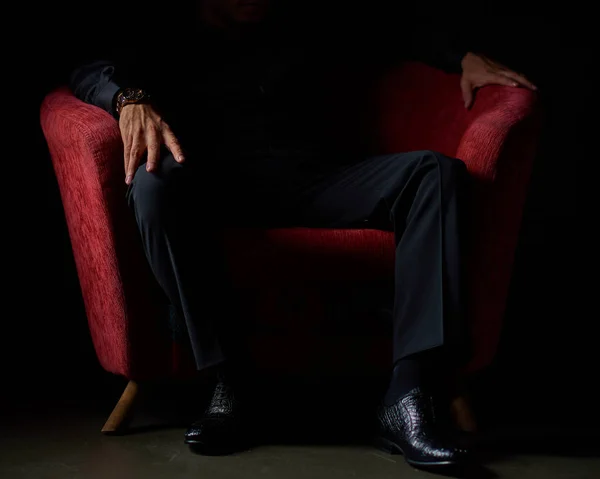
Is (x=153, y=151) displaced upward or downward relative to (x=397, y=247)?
upward

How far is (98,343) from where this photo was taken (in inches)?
84.5

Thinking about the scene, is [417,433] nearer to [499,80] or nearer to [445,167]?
[445,167]

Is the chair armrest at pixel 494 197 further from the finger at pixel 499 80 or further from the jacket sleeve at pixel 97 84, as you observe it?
the jacket sleeve at pixel 97 84

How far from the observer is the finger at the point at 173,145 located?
6.33 feet

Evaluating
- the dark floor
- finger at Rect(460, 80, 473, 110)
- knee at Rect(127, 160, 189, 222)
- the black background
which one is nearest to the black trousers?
knee at Rect(127, 160, 189, 222)

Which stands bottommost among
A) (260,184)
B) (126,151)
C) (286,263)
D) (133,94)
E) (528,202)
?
(528,202)

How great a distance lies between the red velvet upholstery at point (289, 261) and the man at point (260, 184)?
0.25 feet

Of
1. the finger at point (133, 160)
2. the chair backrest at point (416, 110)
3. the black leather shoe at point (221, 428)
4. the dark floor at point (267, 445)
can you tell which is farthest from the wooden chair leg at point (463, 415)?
the finger at point (133, 160)

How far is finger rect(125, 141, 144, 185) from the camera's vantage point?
6.27ft

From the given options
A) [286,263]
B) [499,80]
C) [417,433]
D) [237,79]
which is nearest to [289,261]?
[286,263]

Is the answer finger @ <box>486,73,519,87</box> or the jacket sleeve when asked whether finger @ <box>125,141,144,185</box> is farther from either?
finger @ <box>486,73,519,87</box>

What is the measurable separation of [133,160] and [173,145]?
9 cm

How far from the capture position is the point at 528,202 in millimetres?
3057

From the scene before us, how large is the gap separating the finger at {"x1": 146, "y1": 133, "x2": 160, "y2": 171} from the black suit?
0.02 metres
